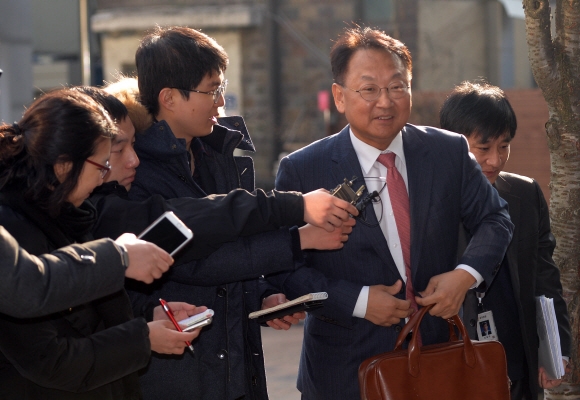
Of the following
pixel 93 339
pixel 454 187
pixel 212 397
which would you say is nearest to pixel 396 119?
pixel 454 187

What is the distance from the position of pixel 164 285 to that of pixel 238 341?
A: 1.16ft

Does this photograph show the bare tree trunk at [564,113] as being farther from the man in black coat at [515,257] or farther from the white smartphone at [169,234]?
the white smartphone at [169,234]

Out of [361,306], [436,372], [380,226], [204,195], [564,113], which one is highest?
[564,113]

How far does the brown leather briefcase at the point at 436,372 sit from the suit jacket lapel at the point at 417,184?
1.03 ft

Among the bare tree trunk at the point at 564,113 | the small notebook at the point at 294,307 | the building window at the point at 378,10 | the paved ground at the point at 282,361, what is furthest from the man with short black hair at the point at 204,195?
the building window at the point at 378,10

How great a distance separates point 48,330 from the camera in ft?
8.23

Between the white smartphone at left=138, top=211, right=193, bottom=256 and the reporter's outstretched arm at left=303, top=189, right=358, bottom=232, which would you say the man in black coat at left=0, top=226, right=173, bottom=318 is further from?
the reporter's outstretched arm at left=303, top=189, right=358, bottom=232

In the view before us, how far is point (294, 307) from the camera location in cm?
317

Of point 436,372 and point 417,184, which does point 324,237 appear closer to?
point 417,184

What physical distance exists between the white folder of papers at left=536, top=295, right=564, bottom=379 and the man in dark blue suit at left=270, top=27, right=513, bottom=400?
62 cm

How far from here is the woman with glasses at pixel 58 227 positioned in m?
2.50

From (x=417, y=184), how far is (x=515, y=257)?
2.40ft

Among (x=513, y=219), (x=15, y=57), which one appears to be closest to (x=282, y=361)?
(x=15, y=57)

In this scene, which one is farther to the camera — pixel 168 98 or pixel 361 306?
pixel 168 98
